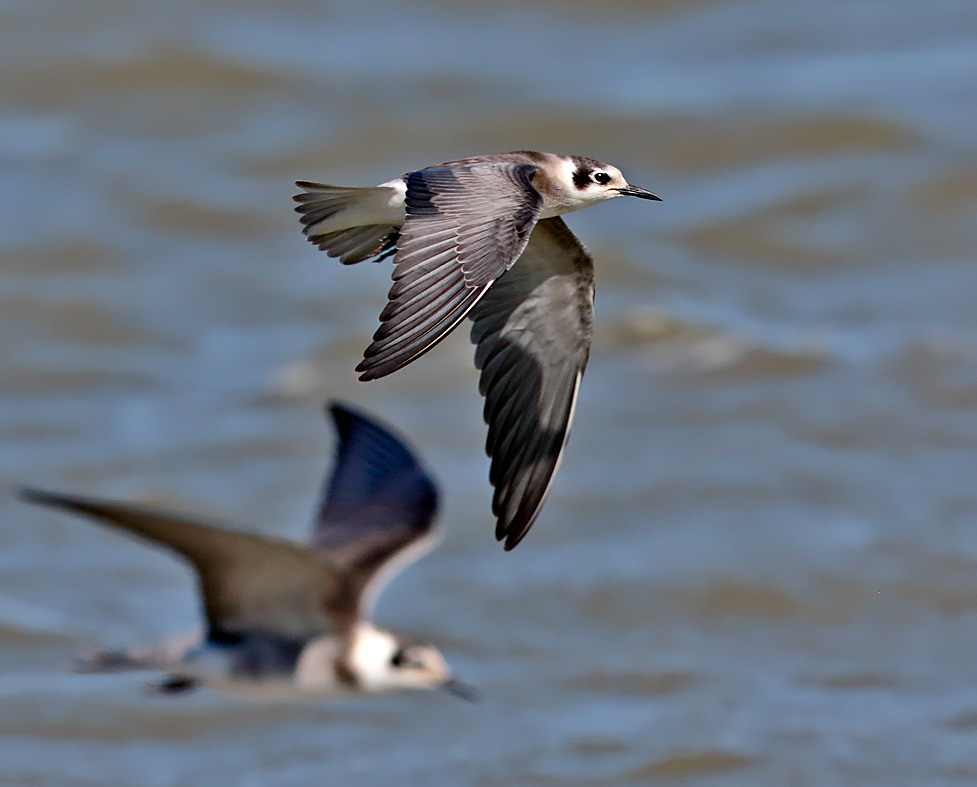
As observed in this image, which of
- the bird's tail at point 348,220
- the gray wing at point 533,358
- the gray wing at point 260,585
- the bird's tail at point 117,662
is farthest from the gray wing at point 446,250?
the bird's tail at point 117,662

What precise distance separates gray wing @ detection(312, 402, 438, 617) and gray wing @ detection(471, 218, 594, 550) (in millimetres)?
464

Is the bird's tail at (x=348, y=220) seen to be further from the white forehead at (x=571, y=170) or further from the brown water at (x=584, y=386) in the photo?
the brown water at (x=584, y=386)

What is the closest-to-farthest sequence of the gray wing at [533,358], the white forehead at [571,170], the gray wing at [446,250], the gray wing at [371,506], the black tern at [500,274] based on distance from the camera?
the gray wing at [446,250] → the black tern at [500,274] → the white forehead at [571,170] → the gray wing at [533,358] → the gray wing at [371,506]

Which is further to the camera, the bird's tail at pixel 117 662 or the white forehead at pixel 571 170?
the bird's tail at pixel 117 662

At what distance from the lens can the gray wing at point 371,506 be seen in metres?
5.52

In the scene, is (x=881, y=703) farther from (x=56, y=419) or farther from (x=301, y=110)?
(x=301, y=110)

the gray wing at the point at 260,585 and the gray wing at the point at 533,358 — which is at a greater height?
the gray wing at the point at 533,358

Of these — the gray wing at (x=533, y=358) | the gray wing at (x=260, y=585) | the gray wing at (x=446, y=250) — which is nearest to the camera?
the gray wing at (x=446, y=250)

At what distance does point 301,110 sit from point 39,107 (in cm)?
178

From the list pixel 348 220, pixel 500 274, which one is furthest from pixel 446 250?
pixel 348 220

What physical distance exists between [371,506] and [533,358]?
0.93 meters

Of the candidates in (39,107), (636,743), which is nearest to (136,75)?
(39,107)

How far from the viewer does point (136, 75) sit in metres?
13.5

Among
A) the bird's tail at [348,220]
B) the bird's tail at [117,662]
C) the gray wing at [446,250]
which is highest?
the bird's tail at [348,220]
